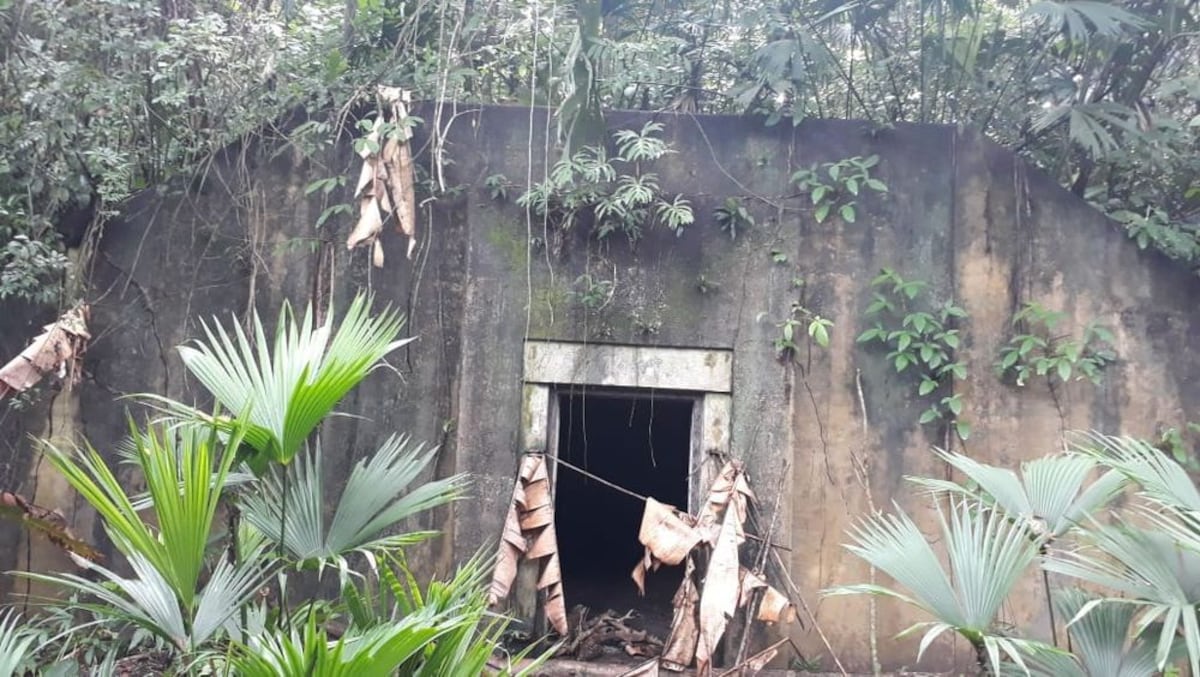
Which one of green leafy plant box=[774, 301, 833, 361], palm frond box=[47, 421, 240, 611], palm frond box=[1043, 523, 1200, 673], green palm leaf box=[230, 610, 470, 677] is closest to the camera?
green palm leaf box=[230, 610, 470, 677]

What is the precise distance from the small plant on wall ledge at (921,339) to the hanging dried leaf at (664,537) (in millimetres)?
1396

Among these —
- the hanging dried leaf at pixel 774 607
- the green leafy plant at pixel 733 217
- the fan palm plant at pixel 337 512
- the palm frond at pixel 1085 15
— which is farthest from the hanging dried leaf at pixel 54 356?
the palm frond at pixel 1085 15

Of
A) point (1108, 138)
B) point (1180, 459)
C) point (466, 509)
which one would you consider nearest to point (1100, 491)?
point (1180, 459)

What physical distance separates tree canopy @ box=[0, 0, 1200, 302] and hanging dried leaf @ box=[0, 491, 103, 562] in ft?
4.20

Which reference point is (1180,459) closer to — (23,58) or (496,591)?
(496,591)

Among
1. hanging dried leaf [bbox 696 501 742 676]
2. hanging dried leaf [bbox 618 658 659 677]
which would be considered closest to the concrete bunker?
hanging dried leaf [bbox 696 501 742 676]

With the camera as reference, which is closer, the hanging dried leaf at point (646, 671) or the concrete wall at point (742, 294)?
the hanging dried leaf at point (646, 671)

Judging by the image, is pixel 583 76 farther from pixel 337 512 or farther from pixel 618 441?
pixel 618 441

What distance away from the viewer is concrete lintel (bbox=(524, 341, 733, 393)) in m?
4.97

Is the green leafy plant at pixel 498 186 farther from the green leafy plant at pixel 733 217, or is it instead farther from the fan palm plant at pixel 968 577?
the fan palm plant at pixel 968 577

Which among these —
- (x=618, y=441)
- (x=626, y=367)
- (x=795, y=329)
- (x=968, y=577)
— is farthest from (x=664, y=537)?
(x=618, y=441)

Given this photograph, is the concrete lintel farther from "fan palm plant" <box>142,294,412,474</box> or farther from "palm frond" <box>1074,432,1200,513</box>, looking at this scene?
"palm frond" <box>1074,432,1200,513</box>

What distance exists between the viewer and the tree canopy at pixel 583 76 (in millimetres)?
4934

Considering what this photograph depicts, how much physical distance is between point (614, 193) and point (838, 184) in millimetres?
1217
